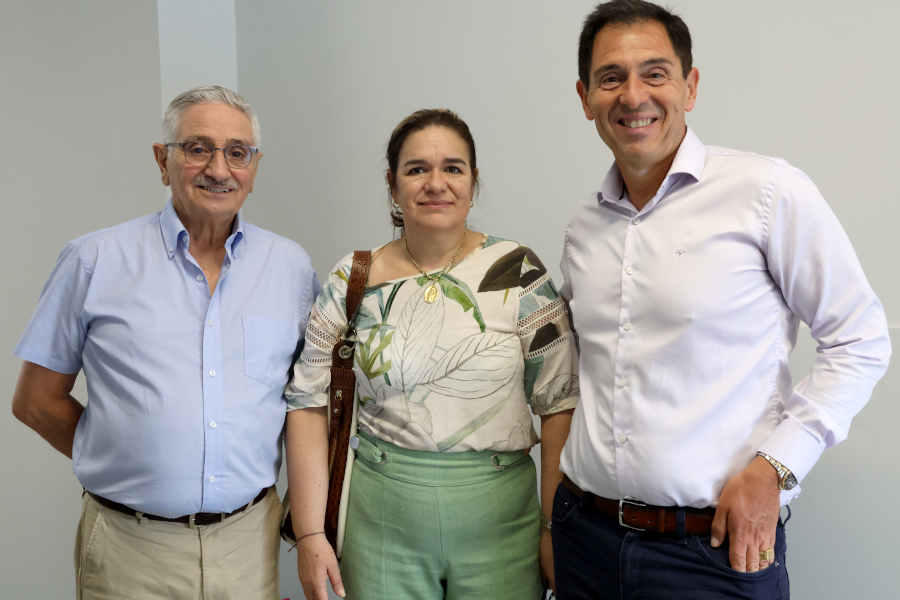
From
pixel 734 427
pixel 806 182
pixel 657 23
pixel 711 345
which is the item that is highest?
pixel 657 23

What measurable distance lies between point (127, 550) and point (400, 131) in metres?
1.36

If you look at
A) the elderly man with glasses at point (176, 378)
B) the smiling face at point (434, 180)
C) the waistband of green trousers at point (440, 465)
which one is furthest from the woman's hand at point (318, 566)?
the smiling face at point (434, 180)

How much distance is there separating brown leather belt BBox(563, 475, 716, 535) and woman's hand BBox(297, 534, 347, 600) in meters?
0.81

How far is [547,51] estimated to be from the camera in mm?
2508

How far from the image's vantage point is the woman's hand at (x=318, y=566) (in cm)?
190

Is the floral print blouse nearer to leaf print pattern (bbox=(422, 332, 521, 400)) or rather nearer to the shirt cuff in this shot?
leaf print pattern (bbox=(422, 332, 521, 400))

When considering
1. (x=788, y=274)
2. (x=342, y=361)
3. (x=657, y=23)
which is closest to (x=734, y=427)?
(x=788, y=274)

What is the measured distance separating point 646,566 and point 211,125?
1.55 m

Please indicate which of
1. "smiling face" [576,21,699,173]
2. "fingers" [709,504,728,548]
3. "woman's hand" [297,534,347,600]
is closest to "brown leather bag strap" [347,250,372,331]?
"woman's hand" [297,534,347,600]

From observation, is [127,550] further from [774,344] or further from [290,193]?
[290,193]

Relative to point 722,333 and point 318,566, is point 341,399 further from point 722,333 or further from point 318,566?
point 722,333

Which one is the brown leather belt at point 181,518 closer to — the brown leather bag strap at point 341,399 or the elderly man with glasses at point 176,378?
the elderly man with glasses at point 176,378

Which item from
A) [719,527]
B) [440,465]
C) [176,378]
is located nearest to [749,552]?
[719,527]

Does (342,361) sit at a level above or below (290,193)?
below
